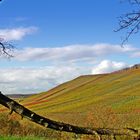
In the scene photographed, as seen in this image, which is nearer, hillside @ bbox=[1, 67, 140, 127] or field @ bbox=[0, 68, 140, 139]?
field @ bbox=[0, 68, 140, 139]

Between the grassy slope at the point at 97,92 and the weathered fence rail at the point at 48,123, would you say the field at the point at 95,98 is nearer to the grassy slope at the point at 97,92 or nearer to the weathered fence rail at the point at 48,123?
the grassy slope at the point at 97,92

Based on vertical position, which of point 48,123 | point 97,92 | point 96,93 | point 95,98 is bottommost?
point 48,123

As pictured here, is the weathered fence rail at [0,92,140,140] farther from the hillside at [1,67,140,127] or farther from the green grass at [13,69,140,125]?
the green grass at [13,69,140,125]

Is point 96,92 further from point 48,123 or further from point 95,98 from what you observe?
point 48,123

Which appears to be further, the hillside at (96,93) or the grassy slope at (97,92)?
the grassy slope at (97,92)

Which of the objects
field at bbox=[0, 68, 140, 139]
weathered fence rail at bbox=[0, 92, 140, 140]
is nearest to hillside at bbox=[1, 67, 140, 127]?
field at bbox=[0, 68, 140, 139]

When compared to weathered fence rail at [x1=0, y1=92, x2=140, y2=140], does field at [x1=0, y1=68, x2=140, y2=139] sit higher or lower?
higher

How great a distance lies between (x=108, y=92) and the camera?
376 feet

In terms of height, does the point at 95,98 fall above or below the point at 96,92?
below

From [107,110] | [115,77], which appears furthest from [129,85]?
[107,110]

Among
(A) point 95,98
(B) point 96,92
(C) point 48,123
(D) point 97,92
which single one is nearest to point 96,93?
(D) point 97,92

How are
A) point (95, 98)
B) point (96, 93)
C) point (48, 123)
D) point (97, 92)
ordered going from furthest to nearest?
point (97, 92)
point (96, 93)
point (95, 98)
point (48, 123)

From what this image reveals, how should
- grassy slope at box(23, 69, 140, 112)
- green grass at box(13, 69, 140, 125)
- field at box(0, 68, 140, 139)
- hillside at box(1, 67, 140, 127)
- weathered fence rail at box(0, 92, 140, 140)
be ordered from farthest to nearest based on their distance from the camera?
grassy slope at box(23, 69, 140, 112) → green grass at box(13, 69, 140, 125) → hillside at box(1, 67, 140, 127) → field at box(0, 68, 140, 139) → weathered fence rail at box(0, 92, 140, 140)

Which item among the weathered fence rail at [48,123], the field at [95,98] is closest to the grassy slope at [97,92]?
the field at [95,98]
